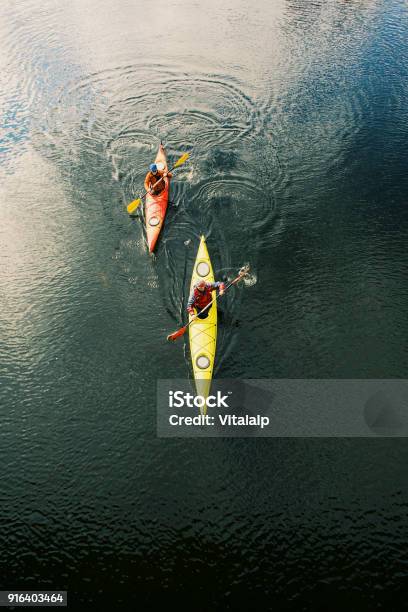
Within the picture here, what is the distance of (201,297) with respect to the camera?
16516 millimetres

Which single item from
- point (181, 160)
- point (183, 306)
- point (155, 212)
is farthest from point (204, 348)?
point (181, 160)

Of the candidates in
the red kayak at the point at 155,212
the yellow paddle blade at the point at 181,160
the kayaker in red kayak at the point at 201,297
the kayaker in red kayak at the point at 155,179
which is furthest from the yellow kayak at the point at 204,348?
the yellow paddle blade at the point at 181,160

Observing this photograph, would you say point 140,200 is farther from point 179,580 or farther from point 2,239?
point 179,580

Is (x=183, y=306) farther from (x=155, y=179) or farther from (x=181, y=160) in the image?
(x=181, y=160)

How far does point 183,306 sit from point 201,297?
152 centimetres

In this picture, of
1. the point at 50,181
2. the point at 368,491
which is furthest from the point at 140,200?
the point at 368,491

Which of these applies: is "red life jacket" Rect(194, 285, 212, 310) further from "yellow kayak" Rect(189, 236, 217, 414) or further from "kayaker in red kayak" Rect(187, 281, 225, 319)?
"yellow kayak" Rect(189, 236, 217, 414)

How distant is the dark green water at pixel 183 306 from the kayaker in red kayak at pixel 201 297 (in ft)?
4.01

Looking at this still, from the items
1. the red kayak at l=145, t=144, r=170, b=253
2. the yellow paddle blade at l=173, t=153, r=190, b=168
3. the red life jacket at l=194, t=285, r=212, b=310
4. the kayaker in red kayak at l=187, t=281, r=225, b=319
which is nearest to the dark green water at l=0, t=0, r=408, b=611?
the red kayak at l=145, t=144, r=170, b=253

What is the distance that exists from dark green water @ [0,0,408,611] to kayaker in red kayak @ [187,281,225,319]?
1222 millimetres

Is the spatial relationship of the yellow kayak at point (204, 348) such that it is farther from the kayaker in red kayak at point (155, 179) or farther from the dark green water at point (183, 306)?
the kayaker in red kayak at point (155, 179)

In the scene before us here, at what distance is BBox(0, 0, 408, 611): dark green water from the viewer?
1258 centimetres

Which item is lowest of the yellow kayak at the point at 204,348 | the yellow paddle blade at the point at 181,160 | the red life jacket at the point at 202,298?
the yellow kayak at the point at 204,348

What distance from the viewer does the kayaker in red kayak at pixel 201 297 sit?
53.6ft
